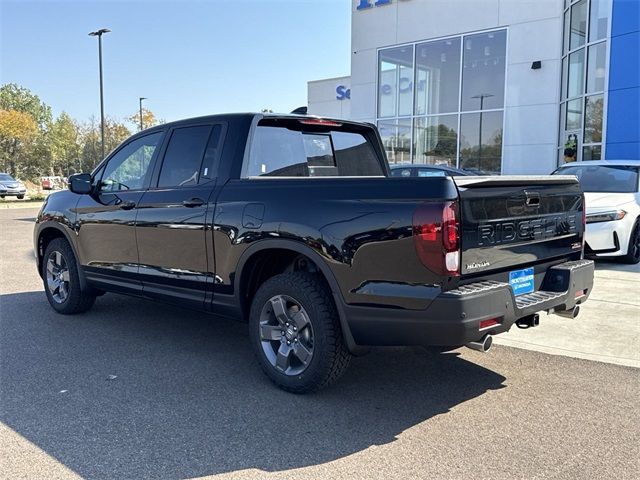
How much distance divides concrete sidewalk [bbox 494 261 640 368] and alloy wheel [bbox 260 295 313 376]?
2154 millimetres

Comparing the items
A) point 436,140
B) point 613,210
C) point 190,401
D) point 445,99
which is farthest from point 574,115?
point 190,401

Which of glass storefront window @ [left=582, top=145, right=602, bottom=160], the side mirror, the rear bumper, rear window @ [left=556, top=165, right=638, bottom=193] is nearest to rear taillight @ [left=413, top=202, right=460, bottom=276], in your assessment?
the rear bumper

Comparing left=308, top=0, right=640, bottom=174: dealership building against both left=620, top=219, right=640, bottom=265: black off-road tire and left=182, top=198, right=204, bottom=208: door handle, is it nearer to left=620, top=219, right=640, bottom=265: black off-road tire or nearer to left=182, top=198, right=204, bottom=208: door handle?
left=620, top=219, right=640, bottom=265: black off-road tire

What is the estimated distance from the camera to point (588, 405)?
378cm

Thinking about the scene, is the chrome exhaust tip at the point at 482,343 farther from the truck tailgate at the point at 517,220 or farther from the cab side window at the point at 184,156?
the cab side window at the point at 184,156

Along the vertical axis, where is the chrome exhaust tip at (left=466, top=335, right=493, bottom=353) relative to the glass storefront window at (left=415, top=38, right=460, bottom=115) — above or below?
below

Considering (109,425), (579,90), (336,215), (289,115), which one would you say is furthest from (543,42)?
(109,425)

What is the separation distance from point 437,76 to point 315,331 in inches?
677

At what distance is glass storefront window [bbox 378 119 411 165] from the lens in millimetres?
20203

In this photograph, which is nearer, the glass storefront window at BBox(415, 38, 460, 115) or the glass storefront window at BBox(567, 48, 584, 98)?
the glass storefront window at BBox(567, 48, 584, 98)

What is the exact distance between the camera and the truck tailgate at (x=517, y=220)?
3326mm

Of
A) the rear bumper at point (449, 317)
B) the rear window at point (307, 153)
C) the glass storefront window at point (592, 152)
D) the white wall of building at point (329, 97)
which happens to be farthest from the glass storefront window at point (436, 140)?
the rear bumper at point (449, 317)

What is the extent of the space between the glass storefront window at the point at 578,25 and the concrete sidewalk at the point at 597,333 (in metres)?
11.2

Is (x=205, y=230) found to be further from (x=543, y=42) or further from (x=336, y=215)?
(x=543, y=42)
